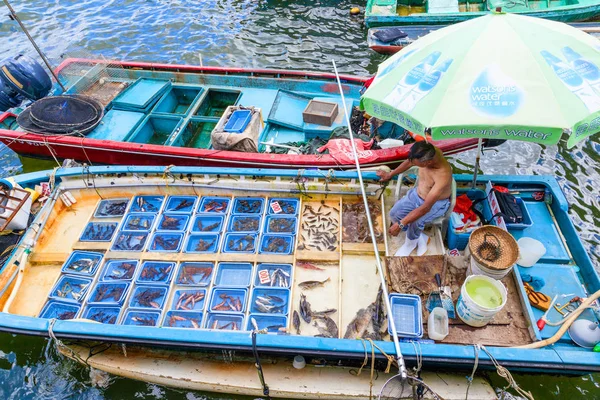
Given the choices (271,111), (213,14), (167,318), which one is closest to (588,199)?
(271,111)

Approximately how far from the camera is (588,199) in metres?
7.64

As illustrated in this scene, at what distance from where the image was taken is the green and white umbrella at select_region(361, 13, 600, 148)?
360 centimetres

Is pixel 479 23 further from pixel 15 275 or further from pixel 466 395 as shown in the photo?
pixel 15 275

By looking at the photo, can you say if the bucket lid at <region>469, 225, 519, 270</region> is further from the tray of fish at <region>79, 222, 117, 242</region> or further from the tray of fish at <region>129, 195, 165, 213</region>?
the tray of fish at <region>79, 222, 117, 242</region>

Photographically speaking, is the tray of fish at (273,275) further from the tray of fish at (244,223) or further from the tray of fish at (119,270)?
the tray of fish at (119,270)

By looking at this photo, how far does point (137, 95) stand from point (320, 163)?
491 centimetres

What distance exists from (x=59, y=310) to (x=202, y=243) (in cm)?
216

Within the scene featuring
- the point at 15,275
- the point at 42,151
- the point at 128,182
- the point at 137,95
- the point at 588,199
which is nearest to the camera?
the point at 15,275

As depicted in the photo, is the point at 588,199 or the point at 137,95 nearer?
the point at 588,199

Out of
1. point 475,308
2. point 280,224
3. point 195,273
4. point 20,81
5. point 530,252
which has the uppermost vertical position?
point 20,81

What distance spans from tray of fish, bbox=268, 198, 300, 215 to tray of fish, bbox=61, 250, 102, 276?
2.78m

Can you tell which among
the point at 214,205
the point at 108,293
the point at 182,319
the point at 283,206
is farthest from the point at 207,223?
the point at 108,293

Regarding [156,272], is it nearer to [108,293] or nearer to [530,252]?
[108,293]

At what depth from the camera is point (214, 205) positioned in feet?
20.7
